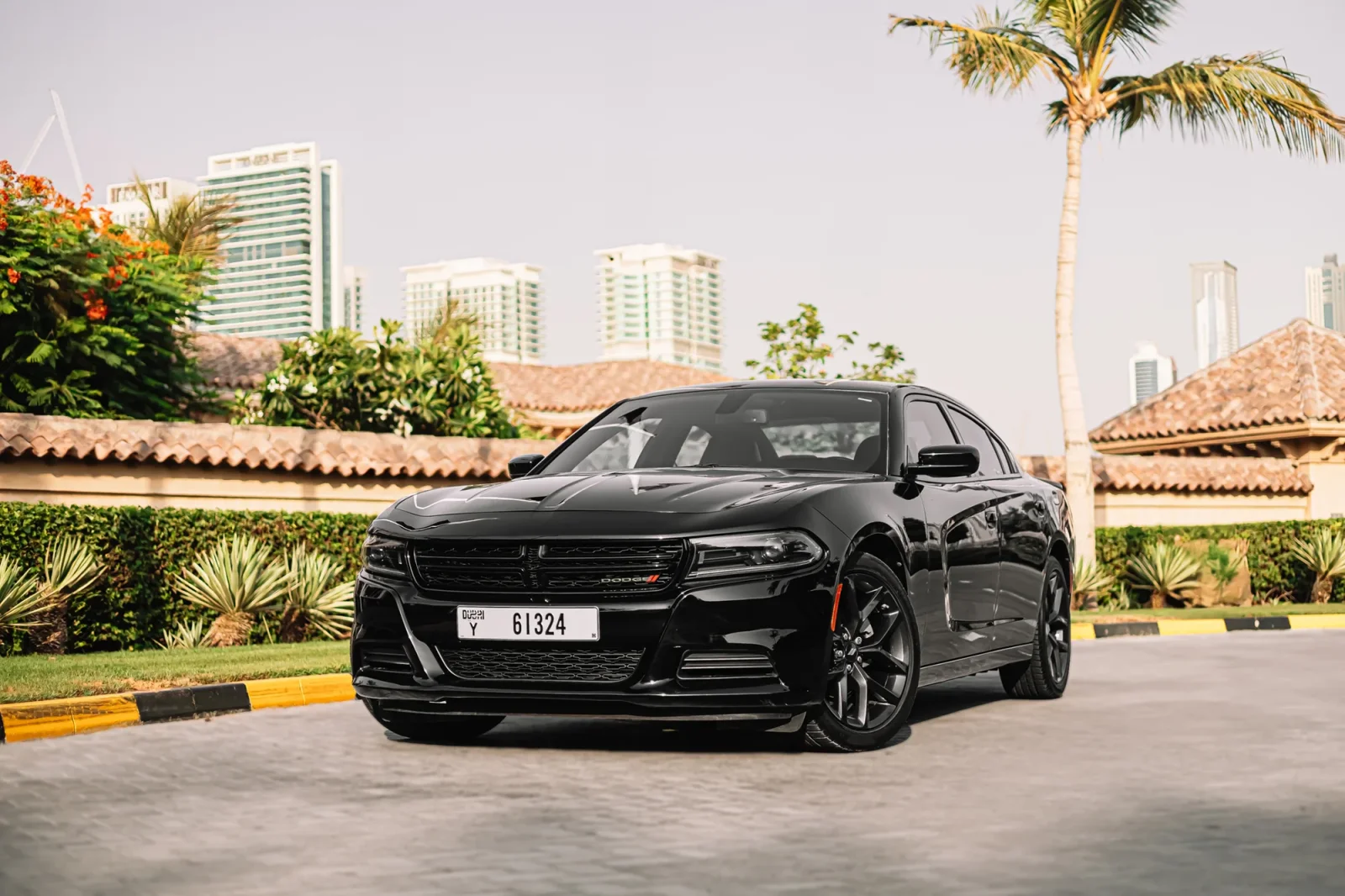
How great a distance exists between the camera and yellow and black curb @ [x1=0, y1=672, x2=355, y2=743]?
8.81 metres

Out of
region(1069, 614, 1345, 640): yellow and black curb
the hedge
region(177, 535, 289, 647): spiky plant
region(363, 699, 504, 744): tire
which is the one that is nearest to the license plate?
region(363, 699, 504, 744): tire

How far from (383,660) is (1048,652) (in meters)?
4.35

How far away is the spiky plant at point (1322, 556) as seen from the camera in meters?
25.3

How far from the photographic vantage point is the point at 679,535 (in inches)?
269

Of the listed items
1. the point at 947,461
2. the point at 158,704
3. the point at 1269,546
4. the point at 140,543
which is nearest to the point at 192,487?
the point at 140,543

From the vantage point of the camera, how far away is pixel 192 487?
1880 centimetres

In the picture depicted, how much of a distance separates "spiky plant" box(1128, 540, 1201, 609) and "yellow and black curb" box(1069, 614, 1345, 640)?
377 cm

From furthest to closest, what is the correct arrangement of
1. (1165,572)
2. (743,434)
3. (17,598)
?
(1165,572)
(17,598)
(743,434)

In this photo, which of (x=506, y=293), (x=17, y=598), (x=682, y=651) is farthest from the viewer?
(x=506, y=293)

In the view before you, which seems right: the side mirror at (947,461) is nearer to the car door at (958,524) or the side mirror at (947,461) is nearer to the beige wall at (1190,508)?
the car door at (958,524)

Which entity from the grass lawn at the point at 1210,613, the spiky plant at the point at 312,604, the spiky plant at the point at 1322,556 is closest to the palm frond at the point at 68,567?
the spiky plant at the point at 312,604

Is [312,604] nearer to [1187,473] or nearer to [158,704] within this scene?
[158,704]

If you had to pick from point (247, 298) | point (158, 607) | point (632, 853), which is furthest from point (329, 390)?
point (247, 298)

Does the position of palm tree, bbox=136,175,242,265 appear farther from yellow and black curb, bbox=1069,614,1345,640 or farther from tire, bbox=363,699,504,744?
tire, bbox=363,699,504,744
